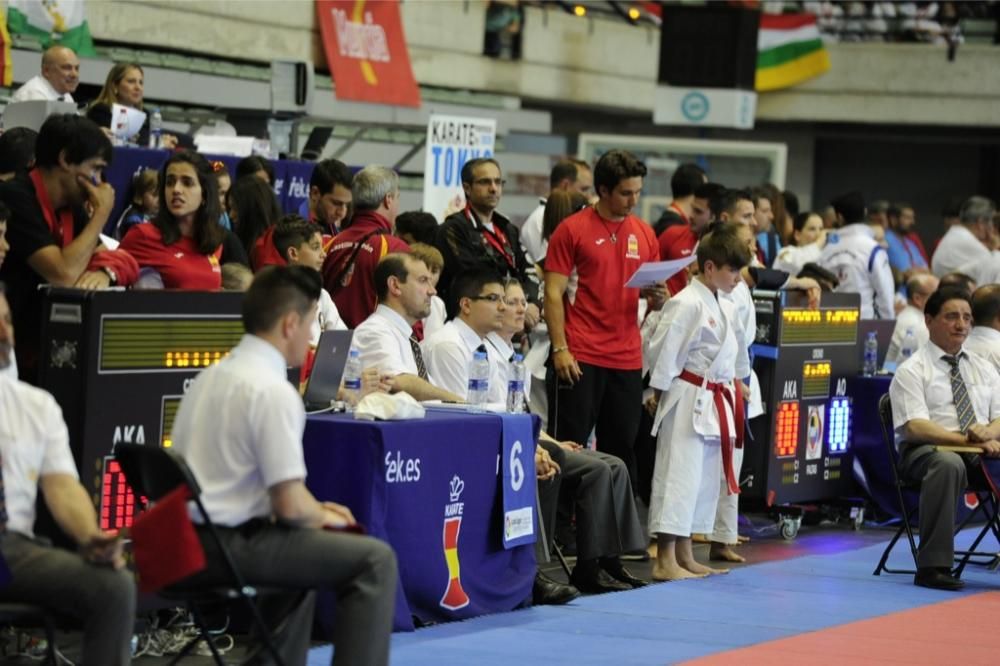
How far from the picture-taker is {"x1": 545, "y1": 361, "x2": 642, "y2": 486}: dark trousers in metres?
9.33

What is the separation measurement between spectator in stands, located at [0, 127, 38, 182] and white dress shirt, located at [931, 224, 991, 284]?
8760 millimetres

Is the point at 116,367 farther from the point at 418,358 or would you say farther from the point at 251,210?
the point at 251,210

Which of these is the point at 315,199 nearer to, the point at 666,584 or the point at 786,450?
the point at 666,584

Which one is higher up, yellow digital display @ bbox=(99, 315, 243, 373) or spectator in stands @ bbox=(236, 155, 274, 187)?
spectator in stands @ bbox=(236, 155, 274, 187)

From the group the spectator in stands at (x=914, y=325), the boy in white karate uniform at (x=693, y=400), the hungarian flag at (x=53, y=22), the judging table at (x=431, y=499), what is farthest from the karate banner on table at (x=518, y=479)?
the hungarian flag at (x=53, y=22)

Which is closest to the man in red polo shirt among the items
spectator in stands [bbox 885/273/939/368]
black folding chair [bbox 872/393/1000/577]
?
black folding chair [bbox 872/393/1000/577]

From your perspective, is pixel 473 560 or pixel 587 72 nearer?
pixel 473 560

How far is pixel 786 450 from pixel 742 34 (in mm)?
9372

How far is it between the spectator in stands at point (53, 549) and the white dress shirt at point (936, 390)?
543 centimetres

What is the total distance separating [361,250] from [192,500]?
3.45 metres

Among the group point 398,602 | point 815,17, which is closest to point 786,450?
point 398,602

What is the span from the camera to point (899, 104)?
25.5 meters

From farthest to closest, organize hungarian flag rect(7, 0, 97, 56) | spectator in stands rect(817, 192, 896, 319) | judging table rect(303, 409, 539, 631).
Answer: hungarian flag rect(7, 0, 97, 56) < spectator in stands rect(817, 192, 896, 319) < judging table rect(303, 409, 539, 631)

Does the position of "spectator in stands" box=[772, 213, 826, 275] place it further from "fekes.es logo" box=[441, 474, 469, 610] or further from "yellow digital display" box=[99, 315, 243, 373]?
"yellow digital display" box=[99, 315, 243, 373]
